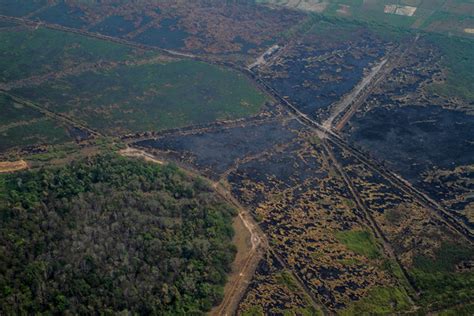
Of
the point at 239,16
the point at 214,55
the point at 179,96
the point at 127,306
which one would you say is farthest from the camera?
the point at 239,16

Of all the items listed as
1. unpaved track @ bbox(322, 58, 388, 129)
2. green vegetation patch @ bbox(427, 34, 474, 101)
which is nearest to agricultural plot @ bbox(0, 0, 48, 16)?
unpaved track @ bbox(322, 58, 388, 129)

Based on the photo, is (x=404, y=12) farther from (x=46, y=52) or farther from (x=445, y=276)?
(x=445, y=276)

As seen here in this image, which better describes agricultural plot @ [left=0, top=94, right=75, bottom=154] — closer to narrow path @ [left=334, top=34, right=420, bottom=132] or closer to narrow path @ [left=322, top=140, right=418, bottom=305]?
narrow path @ [left=322, top=140, right=418, bottom=305]

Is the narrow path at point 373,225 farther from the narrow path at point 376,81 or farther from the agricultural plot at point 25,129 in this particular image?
the agricultural plot at point 25,129

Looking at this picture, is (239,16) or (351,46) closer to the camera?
(351,46)

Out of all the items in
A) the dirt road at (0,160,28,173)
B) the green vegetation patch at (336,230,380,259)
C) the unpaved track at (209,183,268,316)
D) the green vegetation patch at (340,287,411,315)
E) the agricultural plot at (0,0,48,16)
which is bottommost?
the dirt road at (0,160,28,173)

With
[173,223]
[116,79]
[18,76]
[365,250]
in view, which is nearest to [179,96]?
[116,79]

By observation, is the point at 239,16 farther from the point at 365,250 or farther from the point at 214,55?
the point at 365,250
